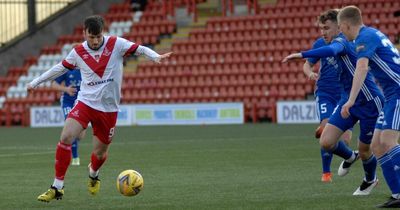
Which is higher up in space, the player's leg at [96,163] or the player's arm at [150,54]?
the player's arm at [150,54]

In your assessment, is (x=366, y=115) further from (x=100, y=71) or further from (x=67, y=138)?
(x=67, y=138)

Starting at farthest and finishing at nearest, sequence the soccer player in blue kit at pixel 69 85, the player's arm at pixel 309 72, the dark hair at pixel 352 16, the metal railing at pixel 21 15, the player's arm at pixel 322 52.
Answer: the metal railing at pixel 21 15 < the soccer player in blue kit at pixel 69 85 < the player's arm at pixel 309 72 < the player's arm at pixel 322 52 < the dark hair at pixel 352 16

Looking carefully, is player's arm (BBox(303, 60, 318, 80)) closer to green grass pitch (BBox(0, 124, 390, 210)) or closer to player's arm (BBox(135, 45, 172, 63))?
green grass pitch (BBox(0, 124, 390, 210))

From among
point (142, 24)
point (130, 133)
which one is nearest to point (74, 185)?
point (130, 133)

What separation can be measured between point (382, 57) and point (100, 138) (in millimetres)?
3812

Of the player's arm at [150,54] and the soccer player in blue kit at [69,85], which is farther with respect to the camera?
the soccer player in blue kit at [69,85]

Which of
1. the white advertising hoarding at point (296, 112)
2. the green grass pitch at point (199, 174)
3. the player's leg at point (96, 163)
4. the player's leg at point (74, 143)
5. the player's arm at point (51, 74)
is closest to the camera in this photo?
the green grass pitch at point (199, 174)

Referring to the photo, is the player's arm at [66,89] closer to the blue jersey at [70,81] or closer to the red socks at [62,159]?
the blue jersey at [70,81]

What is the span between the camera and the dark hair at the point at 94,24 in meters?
11.5

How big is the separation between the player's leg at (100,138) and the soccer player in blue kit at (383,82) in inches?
127

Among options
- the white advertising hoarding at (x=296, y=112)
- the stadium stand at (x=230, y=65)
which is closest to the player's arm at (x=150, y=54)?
the white advertising hoarding at (x=296, y=112)

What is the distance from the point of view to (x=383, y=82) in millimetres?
10109

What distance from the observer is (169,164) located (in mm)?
17031

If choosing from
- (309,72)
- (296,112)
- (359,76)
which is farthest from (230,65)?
(359,76)
